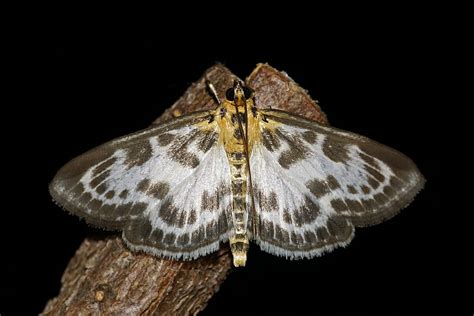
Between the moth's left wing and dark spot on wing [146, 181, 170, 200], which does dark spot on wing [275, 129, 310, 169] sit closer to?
the moth's left wing

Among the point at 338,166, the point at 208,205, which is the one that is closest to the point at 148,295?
the point at 208,205

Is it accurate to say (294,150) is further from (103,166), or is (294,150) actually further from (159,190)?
(103,166)

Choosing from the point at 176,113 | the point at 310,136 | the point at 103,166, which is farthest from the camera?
the point at 176,113

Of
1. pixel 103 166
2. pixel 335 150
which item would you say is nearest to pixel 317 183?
pixel 335 150

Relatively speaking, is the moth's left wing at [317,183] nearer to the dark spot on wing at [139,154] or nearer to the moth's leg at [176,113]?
the moth's leg at [176,113]

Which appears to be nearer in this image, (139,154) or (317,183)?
(139,154)

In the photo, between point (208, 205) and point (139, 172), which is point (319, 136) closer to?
point (208, 205)

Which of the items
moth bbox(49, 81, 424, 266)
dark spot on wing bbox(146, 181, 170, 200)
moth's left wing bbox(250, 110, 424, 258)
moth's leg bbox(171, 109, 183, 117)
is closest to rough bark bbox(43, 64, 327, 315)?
moth's leg bbox(171, 109, 183, 117)

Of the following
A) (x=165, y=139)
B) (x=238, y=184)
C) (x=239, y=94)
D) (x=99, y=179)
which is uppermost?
(x=239, y=94)
